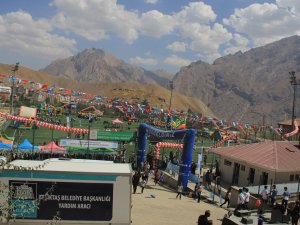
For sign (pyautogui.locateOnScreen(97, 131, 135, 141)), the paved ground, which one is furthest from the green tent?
the paved ground

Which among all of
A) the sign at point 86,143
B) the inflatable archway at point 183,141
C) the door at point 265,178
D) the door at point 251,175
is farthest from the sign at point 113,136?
the door at point 265,178

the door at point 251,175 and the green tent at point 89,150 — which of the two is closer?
the door at point 251,175

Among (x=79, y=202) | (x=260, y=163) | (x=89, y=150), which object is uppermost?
(x=260, y=163)

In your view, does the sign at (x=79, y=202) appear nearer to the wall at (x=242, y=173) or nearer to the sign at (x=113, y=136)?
the wall at (x=242, y=173)

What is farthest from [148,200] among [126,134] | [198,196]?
[126,134]

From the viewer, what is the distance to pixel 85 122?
230 feet

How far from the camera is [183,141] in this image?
28.0 metres

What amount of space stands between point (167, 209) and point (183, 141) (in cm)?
839

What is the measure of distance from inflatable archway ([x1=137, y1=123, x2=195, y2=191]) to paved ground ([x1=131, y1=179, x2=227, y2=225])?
4.79 feet

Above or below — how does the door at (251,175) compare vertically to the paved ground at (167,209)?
above

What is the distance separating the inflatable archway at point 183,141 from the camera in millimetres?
26172

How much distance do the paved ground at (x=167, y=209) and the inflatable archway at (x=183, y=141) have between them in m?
1.46

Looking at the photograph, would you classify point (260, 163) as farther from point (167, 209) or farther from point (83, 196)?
point (83, 196)

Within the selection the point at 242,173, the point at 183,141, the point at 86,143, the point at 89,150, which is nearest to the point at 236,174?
the point at 242,173
